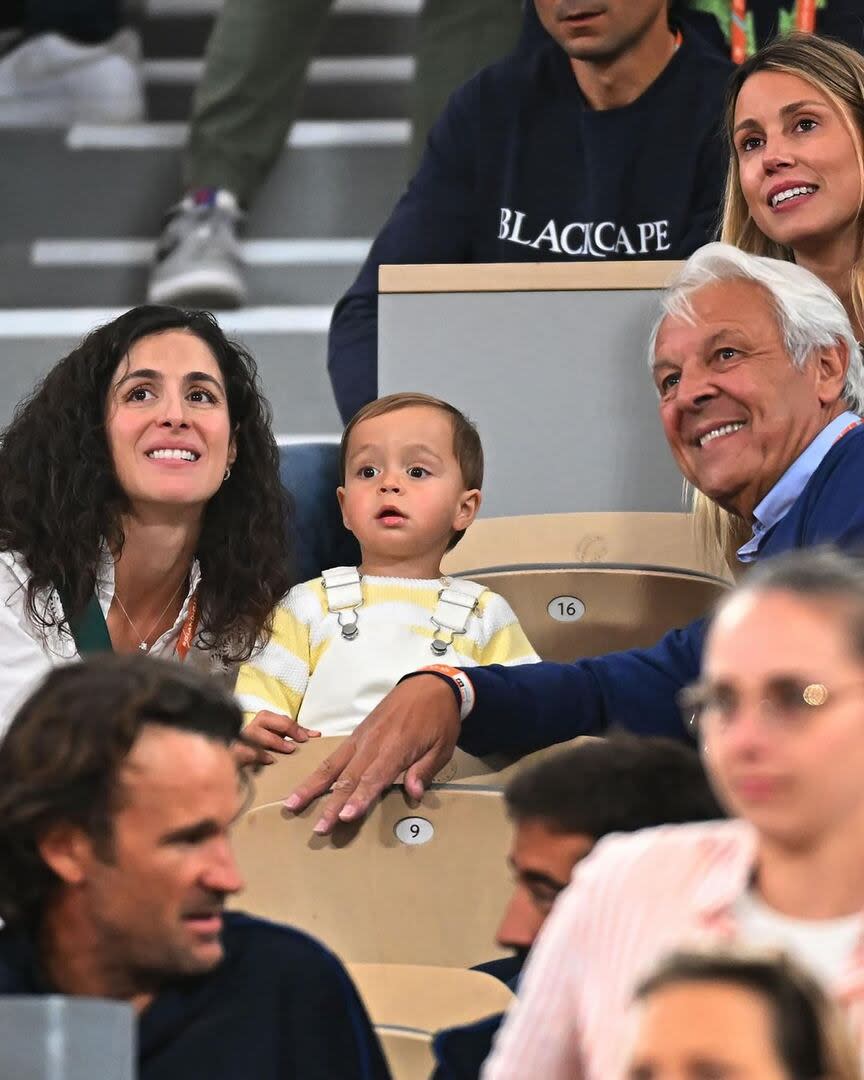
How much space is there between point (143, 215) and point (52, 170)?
227mm

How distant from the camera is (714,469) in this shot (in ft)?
6.83

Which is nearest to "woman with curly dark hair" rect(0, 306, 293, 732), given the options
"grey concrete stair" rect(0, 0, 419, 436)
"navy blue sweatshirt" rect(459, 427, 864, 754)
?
"navy blue sweatshirt" rect(459, 427, 864, 754)

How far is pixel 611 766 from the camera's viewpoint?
1.33m

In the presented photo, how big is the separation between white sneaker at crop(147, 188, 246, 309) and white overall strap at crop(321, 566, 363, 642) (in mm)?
1455

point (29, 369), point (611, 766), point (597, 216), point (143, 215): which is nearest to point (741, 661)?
point (611, 766)

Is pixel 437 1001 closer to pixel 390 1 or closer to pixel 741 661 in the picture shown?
pixel 741 661

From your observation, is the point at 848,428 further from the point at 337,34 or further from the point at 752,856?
the point at 337,34

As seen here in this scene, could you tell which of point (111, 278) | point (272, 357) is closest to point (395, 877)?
point (272, 357)

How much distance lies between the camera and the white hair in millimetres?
2113

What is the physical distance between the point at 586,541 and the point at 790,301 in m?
0.41

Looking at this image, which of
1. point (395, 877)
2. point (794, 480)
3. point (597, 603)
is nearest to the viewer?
point (395, 877)

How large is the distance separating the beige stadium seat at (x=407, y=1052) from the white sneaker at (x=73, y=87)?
118 inches

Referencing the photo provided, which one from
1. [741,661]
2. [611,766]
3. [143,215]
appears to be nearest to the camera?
[741,661]

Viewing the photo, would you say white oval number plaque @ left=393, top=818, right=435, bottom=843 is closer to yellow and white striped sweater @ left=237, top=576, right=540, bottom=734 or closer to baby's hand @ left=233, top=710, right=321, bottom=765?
baby's hand @ left=233, top=710, right=321, bottom=765
